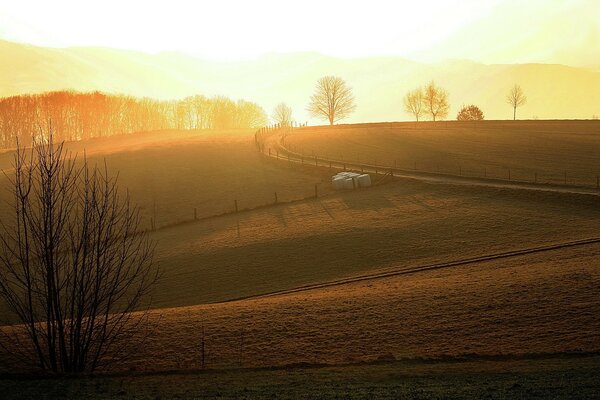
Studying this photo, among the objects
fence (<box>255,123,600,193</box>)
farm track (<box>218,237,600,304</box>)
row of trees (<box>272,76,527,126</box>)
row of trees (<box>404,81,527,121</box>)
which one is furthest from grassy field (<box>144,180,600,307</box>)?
row of trees (<box>404,81,527,121</box>)

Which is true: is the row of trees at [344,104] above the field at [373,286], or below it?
above

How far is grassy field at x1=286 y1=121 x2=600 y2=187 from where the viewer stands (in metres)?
73.4

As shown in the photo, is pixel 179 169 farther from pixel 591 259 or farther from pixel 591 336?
pixel 591 336

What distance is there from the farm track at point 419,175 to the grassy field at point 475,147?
2.91 metres

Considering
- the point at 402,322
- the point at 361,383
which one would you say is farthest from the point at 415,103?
the point at 361,383

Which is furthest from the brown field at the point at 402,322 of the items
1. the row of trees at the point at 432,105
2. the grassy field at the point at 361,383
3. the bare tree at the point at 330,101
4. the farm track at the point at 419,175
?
the row of trees at the point at 432,105

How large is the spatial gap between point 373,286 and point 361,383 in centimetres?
1493

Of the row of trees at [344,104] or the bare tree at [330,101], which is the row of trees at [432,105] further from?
the bare tree at [330,101]

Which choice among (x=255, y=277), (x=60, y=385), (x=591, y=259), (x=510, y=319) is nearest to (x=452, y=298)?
(x=510, y=319)

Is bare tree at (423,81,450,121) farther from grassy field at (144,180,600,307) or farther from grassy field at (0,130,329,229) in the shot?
grassy field at (144,180,600,307)

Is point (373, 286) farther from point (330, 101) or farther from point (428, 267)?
point (330, 101)

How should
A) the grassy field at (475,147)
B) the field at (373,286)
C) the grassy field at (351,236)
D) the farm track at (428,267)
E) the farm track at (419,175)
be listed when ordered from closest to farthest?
the field at (373,286) < the farm track at (428,267) < the grassy field at (351,236) < the farm track at (419,175) < the grassy field at (475,147)

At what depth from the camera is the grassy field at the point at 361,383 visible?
61.1ft

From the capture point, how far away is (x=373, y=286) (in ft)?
116
